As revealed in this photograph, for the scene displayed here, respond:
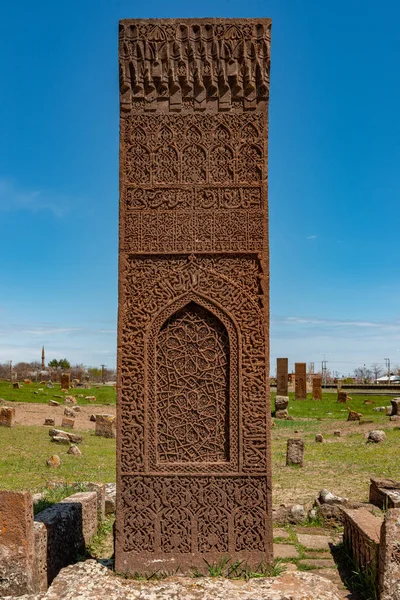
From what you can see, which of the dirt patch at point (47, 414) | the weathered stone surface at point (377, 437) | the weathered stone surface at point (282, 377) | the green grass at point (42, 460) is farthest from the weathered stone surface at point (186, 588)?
the weathered stone surface at point (282, 377)

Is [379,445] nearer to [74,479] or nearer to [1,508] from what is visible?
[74,479]

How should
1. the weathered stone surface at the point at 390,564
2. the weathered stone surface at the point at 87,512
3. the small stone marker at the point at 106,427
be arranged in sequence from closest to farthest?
the weathered stone surface at the point at 390,564 → the weathered stone surface at the point at 87,512 → the small stone marker at the point at 106,427

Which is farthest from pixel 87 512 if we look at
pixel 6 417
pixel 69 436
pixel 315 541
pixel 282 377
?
pixel 282 377

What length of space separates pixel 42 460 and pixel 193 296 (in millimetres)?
7279

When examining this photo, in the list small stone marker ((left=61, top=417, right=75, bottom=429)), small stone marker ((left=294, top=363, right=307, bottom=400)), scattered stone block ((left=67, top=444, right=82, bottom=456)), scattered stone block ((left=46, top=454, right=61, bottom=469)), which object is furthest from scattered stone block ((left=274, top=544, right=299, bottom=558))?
small stone marker ((left=294, top=363, right=307, bottom=400))

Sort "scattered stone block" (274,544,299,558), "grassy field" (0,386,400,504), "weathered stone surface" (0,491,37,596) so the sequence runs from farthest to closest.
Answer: "grassy field" (0,386,400,504)
"scattered stone block" (274,544,299,558)
"weathered stone surface" (0,491,37,596)

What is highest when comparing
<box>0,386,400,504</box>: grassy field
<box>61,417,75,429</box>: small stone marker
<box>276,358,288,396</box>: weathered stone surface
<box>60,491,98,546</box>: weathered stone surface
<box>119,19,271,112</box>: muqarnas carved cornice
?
<box>119,19,271,112</box>: muqarnas carved cornice

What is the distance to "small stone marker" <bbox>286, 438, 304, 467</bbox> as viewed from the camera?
10.1 m

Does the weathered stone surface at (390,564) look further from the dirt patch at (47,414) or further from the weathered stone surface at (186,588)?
the dirt patch at (47,414)

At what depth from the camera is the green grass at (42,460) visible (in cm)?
866

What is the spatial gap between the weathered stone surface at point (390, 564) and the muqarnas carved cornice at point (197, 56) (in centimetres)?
355

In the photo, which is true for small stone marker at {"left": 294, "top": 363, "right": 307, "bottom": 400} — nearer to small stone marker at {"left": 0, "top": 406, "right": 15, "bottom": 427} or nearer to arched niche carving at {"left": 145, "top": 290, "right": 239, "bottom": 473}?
small stone marker at {"left": 0, "top": 406, "right": 15, "bottom": 427}

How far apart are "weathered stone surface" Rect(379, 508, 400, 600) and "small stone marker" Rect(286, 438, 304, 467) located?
6294mm

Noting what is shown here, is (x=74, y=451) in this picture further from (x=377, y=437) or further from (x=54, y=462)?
(x=377, y=437)
